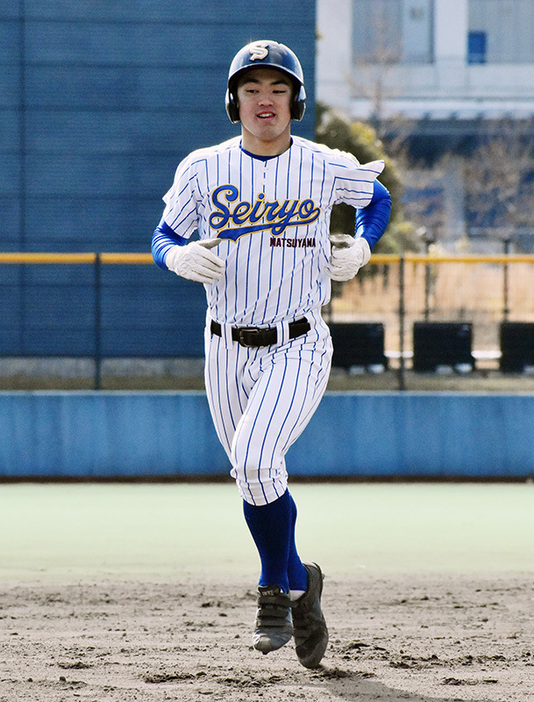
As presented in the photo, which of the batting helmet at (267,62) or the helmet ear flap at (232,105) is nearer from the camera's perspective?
the batting helmet at (267,62)

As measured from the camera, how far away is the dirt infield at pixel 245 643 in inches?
150

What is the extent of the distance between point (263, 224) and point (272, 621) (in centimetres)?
141

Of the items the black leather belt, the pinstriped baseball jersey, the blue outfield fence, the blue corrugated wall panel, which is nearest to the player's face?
the pinstriped baseball jersey

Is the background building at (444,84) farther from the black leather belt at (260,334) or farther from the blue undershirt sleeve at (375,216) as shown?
the black leather belt at (260,334)

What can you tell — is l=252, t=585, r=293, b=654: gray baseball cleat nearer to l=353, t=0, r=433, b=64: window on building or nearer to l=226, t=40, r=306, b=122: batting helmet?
l=226, t=40, r=306, b=122: batting helmet

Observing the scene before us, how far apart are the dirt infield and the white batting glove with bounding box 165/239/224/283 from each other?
4.48ft

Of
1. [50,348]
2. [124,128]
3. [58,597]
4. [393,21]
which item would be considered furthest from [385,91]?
[58,597]

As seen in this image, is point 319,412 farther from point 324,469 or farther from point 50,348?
point 50,348

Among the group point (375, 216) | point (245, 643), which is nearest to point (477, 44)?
point (375, 216)

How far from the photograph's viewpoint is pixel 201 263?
4.08 meters

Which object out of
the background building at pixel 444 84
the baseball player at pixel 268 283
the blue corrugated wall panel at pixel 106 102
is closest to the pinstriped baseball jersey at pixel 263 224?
the baseball player at pixel 268 283

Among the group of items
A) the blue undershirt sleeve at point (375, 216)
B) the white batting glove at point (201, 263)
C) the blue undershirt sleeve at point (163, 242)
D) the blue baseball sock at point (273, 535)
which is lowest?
the blue baseball sock at point (273, 535)

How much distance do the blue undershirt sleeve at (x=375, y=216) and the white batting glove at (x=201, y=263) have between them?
696 mm

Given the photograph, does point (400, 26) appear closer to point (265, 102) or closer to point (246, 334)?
point (265, 102)
